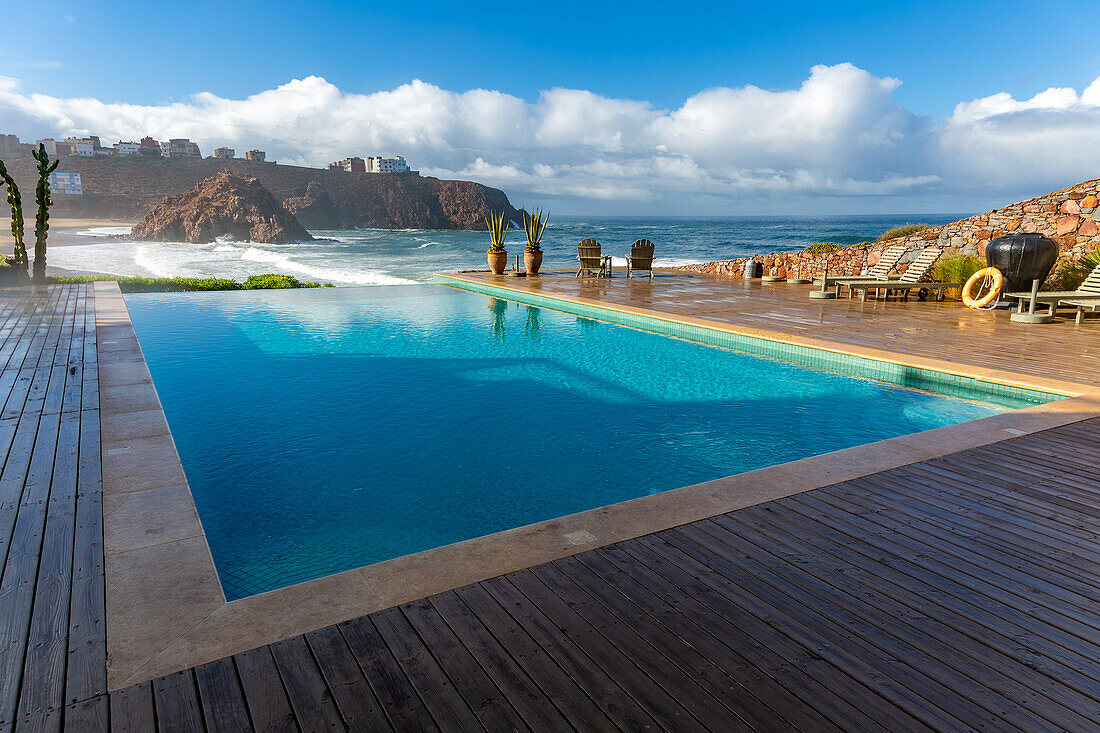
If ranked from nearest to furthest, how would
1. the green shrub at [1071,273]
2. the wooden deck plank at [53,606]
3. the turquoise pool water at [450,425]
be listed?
the wooden deck plank at [53,606]
the turquoise pool water at [450,425]
the green shrub at [1071,273]

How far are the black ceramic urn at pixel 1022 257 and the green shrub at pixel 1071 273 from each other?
58 centimetres

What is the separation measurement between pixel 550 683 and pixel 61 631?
1.52 m

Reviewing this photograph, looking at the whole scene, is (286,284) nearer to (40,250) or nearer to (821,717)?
(40,250)

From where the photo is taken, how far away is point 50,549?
93.0 inches

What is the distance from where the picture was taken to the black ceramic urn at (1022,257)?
8.66 meters

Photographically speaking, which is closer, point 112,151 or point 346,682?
point 346,682

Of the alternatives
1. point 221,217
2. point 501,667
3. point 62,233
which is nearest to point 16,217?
point 501,667

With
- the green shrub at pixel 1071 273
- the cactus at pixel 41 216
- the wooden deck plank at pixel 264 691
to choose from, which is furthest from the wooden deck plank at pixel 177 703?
the cactus at pixel 41 216

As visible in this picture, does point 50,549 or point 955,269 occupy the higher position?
point 955,269

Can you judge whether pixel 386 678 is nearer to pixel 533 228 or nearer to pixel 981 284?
pixel 981 284

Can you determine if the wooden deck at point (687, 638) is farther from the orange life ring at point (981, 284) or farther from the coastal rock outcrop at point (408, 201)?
the coastal rock outcrop at point (408, 201)

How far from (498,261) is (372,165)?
74.6 meters

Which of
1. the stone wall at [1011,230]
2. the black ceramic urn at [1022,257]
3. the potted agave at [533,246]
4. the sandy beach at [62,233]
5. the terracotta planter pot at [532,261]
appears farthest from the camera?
the sandy beach at [62,233]

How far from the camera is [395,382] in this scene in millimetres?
6332
